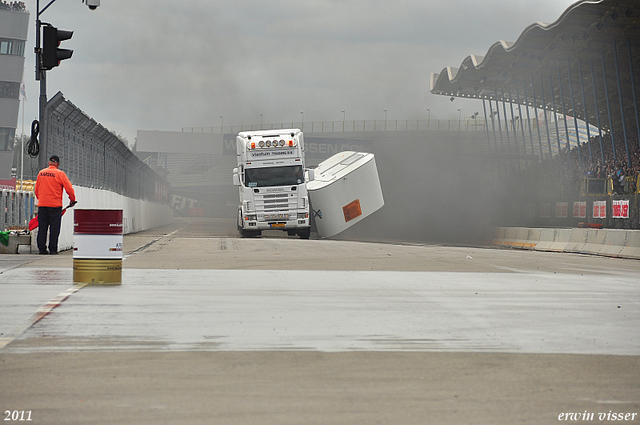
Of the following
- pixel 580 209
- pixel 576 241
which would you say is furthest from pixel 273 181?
pixel 580 209

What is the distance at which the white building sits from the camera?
84.3 metres

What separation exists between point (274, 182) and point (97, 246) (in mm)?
18221

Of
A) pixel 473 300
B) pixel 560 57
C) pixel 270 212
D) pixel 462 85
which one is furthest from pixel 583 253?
pixel 462 85

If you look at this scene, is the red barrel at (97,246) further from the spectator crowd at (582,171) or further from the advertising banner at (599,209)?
the spectator crowd at (582,171)

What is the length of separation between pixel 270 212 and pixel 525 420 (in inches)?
926

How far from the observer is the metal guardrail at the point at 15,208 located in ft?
69.6

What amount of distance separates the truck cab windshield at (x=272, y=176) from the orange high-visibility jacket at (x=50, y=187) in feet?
41.7

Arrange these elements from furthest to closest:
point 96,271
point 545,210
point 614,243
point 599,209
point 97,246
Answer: point 545,210, point 599,209, point 614,243, point 96,271, point 97,246

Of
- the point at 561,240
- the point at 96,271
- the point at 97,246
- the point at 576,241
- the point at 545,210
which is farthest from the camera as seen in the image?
the point at 545,210

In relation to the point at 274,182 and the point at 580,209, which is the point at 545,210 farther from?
the point at 274,182

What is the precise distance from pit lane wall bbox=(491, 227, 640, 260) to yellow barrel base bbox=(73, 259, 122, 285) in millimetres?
15487

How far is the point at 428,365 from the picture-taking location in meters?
5.20

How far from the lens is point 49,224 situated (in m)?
15.0

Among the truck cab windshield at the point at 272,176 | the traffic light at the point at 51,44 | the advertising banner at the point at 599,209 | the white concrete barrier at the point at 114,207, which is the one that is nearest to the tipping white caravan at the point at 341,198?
the truck cab windshield at the point at 272,176
